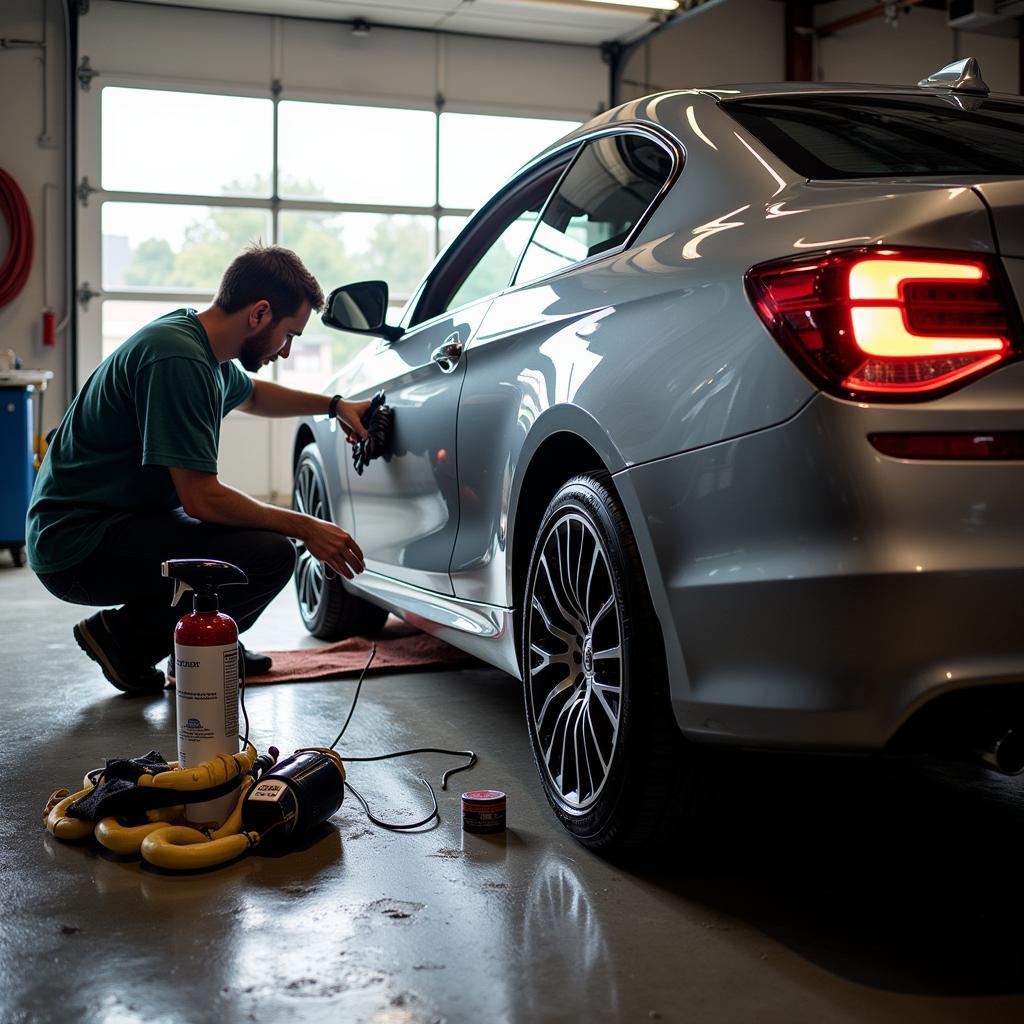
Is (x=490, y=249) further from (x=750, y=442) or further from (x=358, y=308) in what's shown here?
(x=750, y=442)

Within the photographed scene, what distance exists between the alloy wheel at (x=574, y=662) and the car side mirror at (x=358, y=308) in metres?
1.31

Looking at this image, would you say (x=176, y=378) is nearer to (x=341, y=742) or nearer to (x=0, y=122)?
(x=341, y=742)

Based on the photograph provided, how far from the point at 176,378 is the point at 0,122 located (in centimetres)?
753

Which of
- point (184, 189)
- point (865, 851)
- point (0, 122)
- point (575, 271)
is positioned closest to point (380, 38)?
point (184, 189)

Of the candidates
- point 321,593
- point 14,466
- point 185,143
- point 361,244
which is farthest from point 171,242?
point 321,593

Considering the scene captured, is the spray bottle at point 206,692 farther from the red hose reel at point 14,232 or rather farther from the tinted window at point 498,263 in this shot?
the red hose reel at point 14,232

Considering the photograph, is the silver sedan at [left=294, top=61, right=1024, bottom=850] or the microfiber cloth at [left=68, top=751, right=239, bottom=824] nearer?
the silver sedan at [left=294, top=61, right=1024, bottom=850]

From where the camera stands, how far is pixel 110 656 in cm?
340

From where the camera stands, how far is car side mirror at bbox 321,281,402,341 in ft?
11.0

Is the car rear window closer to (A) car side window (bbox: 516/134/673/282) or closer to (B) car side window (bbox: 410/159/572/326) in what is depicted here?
(A) car side window (bbox: 516/134/673/282)

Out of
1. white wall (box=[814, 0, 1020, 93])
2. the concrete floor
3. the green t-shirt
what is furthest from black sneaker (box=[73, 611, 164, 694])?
white wall (box=[814, 0, 1020, 93])

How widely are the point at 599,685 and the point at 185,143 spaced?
885 centimetres

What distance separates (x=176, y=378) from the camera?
3.02 meters

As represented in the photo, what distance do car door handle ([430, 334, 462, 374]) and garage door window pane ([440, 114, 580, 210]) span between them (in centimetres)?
791
